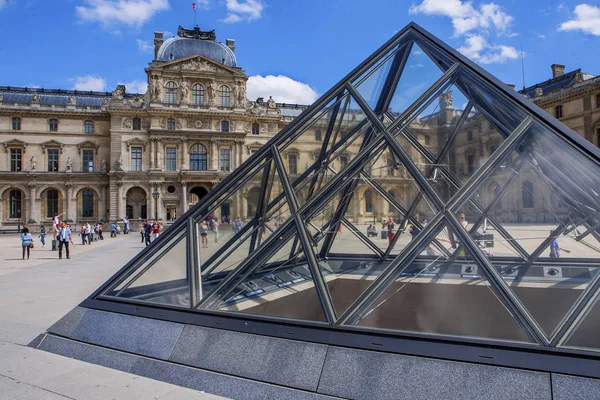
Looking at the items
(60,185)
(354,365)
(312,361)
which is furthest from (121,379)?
(60,185)

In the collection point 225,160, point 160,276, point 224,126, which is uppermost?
point 224,126

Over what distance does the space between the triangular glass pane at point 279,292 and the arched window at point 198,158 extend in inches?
1941

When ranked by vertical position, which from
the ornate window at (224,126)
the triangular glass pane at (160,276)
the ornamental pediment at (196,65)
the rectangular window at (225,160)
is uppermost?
the ornamental pediment at (196,65)

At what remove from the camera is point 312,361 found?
13.9ft

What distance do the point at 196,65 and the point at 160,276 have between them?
53.7 m

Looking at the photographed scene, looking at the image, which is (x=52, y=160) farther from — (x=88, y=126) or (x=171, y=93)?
(x=171, y=93)

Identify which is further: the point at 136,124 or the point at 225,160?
the point at 225,160

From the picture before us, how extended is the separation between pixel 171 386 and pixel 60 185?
57612 mm

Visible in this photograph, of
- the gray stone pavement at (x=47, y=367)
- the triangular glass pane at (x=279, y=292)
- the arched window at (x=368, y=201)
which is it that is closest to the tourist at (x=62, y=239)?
the gray stone pavement at (x=47, y=367)

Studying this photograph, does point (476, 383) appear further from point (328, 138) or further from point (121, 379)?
point (328, 138)

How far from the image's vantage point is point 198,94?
56.2 meters

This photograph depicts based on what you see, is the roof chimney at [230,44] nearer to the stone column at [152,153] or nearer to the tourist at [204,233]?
the stone column at [152,153]

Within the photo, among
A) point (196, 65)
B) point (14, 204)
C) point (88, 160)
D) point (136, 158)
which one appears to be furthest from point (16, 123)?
point (196, 65)

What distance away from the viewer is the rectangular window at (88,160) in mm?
55562
